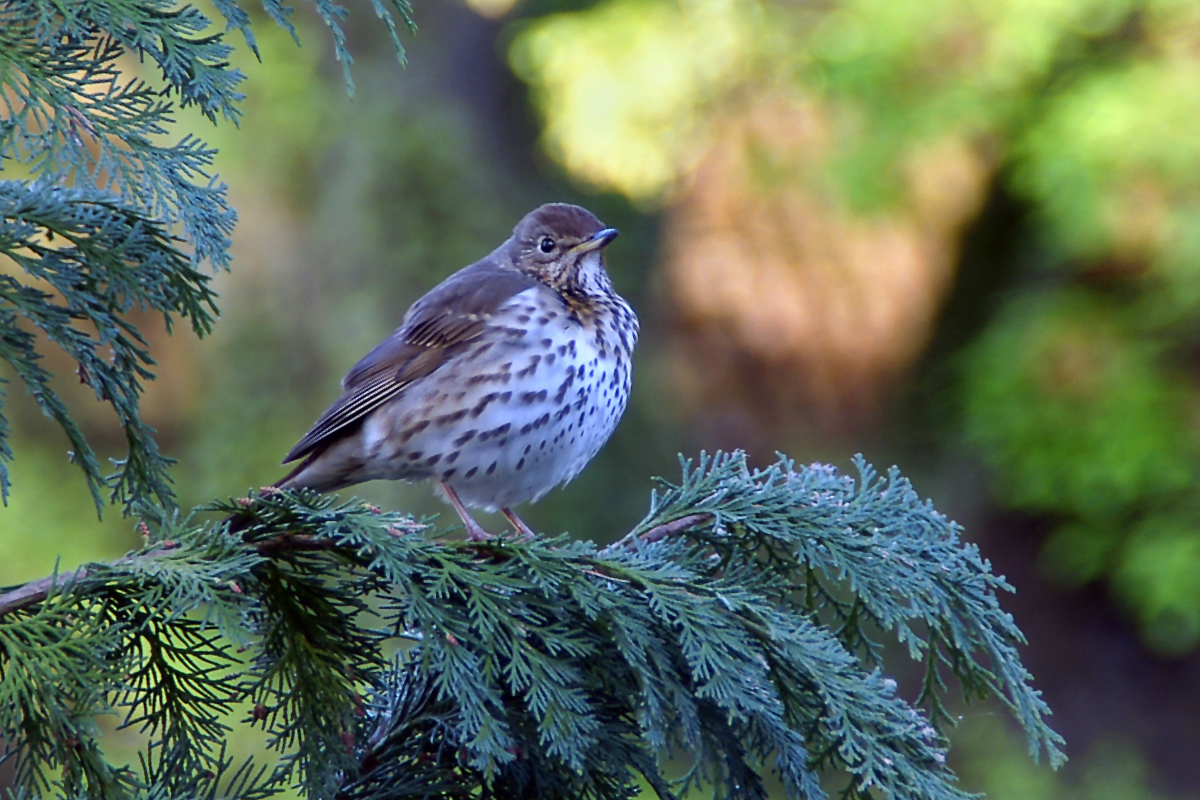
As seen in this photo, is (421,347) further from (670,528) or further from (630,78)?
(630,78)

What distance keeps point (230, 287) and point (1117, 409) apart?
5231mm

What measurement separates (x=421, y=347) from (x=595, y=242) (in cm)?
55

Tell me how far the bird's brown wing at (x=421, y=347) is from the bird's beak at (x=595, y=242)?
154 mm

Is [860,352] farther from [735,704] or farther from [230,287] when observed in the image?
[735,704]

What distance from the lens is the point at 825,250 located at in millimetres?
9500

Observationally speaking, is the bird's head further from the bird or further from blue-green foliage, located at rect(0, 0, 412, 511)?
blue-green foliage, located at rect(0, 0, 412, 511)

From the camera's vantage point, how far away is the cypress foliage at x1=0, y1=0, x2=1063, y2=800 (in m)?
1.62

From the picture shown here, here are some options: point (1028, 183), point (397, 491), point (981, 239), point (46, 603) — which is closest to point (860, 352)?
point (981, 239)

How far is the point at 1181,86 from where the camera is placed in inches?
265

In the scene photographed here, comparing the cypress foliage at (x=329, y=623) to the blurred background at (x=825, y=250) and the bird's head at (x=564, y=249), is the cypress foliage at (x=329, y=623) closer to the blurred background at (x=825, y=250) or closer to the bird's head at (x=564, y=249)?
the bird's head at (x=564, y=249)

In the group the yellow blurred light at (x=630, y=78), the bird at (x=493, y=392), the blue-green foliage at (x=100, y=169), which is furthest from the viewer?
the yellow blurred light at (x=630, y=78)

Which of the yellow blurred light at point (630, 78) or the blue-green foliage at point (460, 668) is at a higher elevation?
the yellow blurred light at point (630, 78)

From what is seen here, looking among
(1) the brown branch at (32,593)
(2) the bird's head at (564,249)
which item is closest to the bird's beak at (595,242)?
→ (2) the bird's head at (564,249)

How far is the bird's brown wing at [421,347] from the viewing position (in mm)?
3209
